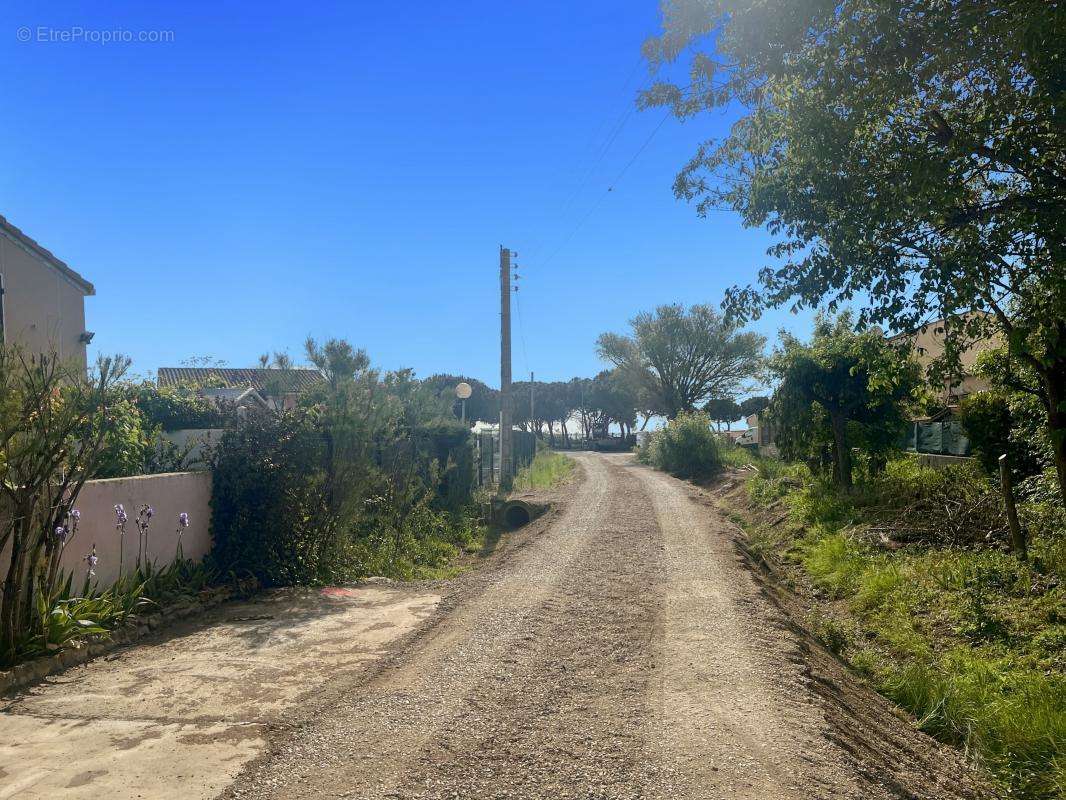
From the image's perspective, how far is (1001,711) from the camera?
5.71m

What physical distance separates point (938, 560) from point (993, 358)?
249 centimetres

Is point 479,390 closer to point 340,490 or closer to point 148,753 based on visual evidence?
point 340,490

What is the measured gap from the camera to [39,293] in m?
14.5

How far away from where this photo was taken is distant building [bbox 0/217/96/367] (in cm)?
1366

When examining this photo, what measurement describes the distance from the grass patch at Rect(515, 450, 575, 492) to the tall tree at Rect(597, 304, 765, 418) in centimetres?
2045

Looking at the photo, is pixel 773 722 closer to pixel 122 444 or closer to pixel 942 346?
pixel 122 444

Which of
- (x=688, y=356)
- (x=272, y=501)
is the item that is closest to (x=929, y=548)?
(x=272, y=501)

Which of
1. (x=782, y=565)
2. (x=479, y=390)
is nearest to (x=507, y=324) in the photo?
(x=782, y=565)

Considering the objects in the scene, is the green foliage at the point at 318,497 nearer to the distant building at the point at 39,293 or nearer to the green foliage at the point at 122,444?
the green foliage at the point at 122,444

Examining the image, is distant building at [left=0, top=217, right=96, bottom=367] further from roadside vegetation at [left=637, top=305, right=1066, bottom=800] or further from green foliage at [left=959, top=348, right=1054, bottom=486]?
green foliage at [left=959, top=348, right=1054, bottom=486]

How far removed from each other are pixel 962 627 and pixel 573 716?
4717mm

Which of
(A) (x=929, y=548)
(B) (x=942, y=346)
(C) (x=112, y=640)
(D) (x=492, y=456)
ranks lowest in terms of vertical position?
(C) (x=112, y=640)

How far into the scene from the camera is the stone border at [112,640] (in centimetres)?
547

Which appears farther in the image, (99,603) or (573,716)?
(99,603)
